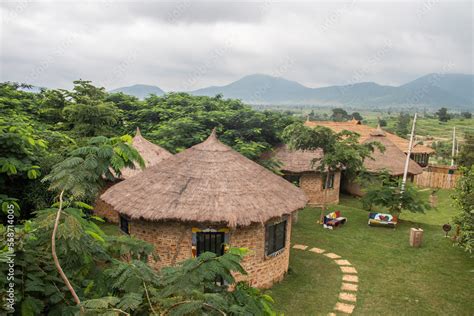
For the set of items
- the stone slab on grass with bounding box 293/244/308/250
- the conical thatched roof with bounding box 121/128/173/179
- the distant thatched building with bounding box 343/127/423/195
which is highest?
the conical thatched roof with bounding box 121/128/173/179

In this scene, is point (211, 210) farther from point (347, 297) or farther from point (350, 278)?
point (350, 278)

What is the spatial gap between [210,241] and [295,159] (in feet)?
39.6

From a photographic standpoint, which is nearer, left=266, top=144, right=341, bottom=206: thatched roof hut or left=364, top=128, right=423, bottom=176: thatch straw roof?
left=266, top=144, right=341, bottom=206: thatched roof hut

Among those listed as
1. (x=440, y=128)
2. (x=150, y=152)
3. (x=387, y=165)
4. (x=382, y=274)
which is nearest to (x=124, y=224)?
(x=150, y=152)

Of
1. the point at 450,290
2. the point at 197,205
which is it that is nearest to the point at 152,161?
the point at 197,205

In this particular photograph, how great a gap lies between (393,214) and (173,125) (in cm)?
1316

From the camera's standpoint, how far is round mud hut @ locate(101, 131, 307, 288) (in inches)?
397

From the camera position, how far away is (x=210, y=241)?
34.3ft

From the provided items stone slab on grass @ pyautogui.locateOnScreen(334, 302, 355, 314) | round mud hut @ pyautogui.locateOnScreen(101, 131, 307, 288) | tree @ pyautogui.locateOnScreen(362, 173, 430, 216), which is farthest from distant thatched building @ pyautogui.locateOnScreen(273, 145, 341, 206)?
stone slab on grass @ pyautogui.locateOnScreen(334, 302, 355, 314)

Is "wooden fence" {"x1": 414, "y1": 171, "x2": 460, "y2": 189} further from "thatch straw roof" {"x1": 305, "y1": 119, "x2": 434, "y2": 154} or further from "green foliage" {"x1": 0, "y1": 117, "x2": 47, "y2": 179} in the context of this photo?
"green foliage" {"x1": 0, "y1": 117, "x2": 47, "y2": 179}

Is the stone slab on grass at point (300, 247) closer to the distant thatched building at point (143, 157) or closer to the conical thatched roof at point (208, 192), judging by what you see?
the conical thatched roof at point (208, 192)

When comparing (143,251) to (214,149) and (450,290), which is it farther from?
(450,290)

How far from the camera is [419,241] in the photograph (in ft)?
47.8

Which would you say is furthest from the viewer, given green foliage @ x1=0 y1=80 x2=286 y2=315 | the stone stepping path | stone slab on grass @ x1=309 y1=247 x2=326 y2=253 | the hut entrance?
stone slab on grass @ x1=309 y1=247 x2=326 y2=253
